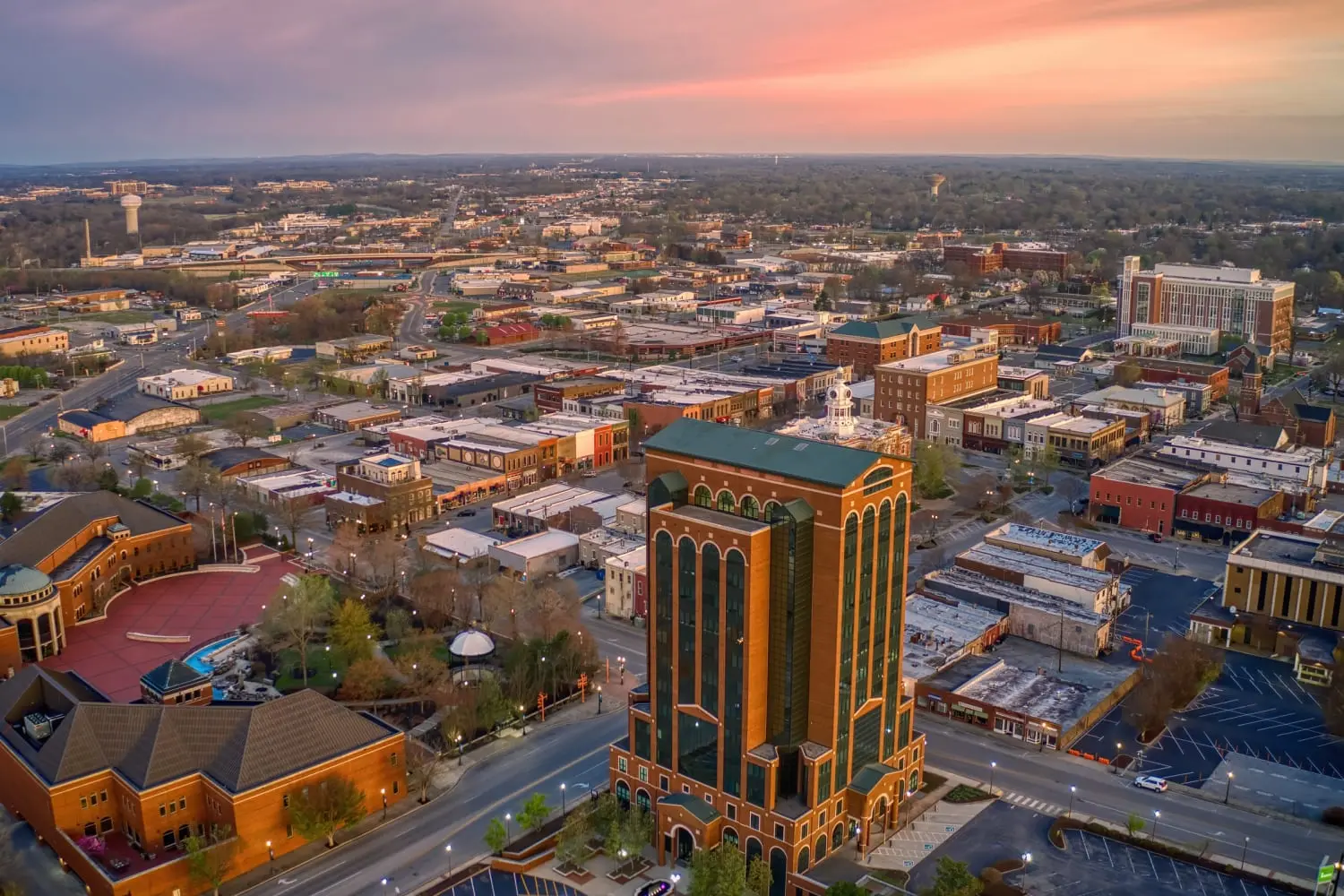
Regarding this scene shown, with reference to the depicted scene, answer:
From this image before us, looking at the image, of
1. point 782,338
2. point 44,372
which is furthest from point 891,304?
point 44,372

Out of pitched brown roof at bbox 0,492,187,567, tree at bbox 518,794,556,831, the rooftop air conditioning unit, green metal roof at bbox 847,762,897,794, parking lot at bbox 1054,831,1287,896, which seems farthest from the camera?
pitched brown roof at bbox 0,492,187,567

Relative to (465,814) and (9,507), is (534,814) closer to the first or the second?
(465,814)

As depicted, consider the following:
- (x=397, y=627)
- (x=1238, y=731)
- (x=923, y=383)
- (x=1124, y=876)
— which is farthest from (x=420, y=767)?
(x=923, y=383)

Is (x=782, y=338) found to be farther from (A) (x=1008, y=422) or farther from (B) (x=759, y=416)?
(A) (x=1008, y=422)

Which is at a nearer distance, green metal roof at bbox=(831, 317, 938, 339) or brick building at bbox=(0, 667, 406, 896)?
brick building at bbox=(0, 667, 406, 896)

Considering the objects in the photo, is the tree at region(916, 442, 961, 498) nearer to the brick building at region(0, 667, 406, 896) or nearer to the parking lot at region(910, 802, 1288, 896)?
the parking lot at region(910, 802, 1288, 896)

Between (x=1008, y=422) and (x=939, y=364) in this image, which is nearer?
(x=1008, y=422)

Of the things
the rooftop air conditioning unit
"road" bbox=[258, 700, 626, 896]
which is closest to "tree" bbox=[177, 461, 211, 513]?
the rooftop air conditioning unit
